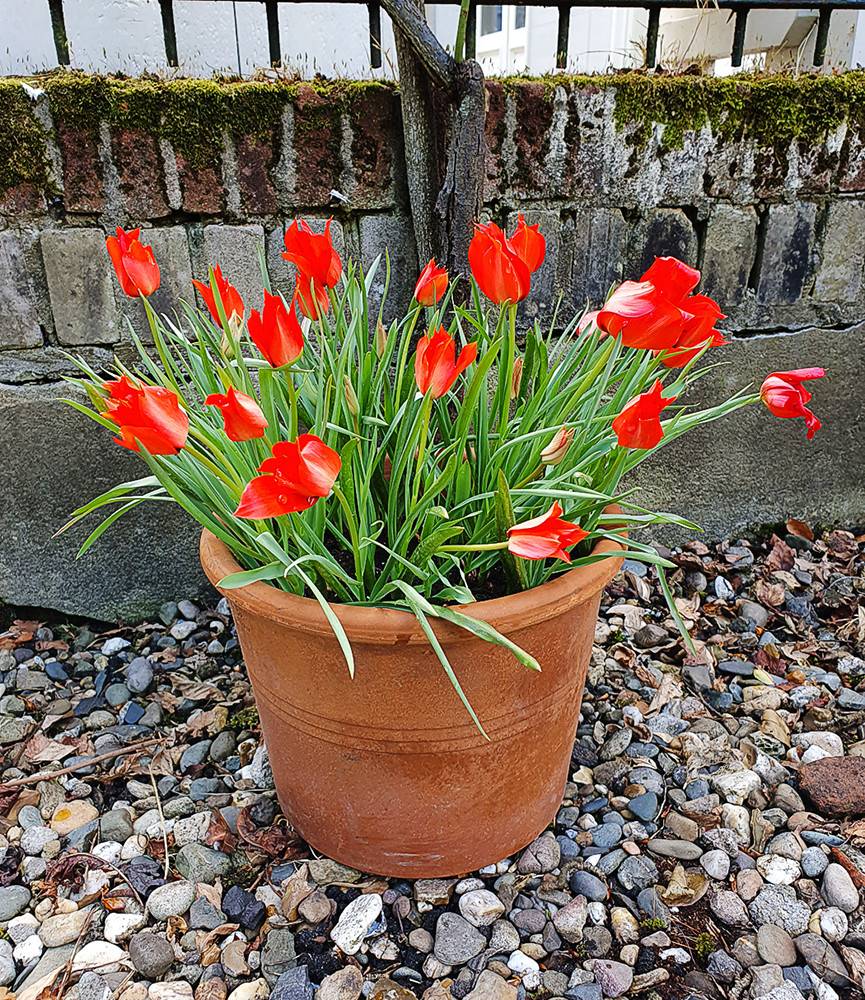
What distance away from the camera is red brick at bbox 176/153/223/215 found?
158 centimetres

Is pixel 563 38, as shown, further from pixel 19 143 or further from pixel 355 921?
pixel 355 921

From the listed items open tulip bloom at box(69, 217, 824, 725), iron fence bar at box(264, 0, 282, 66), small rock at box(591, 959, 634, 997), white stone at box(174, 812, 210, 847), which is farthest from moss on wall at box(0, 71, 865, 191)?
small rock at box(591, 959, 634, 997)

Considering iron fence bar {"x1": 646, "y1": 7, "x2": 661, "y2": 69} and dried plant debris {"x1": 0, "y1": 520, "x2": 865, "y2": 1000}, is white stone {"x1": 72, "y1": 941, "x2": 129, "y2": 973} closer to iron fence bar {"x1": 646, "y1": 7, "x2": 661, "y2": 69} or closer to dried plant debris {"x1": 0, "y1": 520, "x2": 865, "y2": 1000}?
dried plant debris {"x1": 0, "y1": 520, "x2": 865, "y2": 1000}

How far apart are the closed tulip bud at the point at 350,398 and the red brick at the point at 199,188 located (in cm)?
71

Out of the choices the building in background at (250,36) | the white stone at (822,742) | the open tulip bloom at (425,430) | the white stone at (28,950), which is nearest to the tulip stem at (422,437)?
the open tulip bloom at (425,430)

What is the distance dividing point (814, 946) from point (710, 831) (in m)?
0.22

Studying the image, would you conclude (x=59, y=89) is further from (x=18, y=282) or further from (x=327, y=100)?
(x=327, y=100)

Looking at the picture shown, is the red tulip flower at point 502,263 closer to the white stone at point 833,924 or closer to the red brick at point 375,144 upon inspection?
the red brick at point 375,144

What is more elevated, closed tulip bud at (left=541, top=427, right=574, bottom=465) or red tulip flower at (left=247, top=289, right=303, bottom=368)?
red tulip flower at (left=247, top=289, right=303, bottom=368)

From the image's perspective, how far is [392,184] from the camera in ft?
5.50

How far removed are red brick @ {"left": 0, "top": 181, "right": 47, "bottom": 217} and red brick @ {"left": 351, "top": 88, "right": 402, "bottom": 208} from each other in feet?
1.84

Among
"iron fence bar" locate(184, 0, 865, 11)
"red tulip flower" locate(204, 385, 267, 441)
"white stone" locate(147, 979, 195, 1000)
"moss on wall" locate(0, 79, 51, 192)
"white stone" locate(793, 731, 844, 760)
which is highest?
"iron fence bar" locate(184, 0, 865, 11)

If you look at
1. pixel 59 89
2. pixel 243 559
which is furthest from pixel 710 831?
pixel 59 89

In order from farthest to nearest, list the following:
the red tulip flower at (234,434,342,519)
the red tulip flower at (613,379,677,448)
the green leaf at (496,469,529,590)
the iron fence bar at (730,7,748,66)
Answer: the iron fence bar at (730,7,748,66) < the green leaf at (496,469,529,590) < the red tulip flower at (613,379,677,448) < the red tulip flower at (234,434,342,519)
